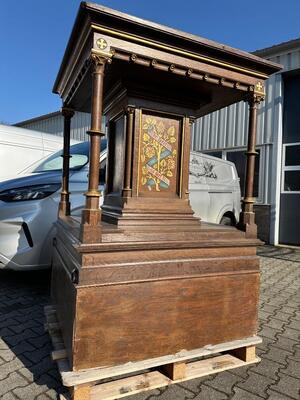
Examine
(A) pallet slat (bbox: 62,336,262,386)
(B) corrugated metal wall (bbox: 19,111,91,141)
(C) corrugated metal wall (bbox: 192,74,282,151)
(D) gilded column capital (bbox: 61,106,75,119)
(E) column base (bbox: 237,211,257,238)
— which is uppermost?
(B) corrugated metal wall (bbox: 19,111,91,141)

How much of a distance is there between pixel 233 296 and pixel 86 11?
2.20m

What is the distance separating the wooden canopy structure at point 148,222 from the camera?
7.32 feet

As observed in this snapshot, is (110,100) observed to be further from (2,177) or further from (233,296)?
(2,177)

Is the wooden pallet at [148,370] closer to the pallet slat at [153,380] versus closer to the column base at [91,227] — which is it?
the pallet slat at [153,380]

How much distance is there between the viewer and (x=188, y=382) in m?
2.45

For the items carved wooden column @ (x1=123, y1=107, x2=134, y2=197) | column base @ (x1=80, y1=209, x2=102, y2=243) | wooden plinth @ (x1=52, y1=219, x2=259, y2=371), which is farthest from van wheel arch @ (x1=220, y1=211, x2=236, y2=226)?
column base @ (x1=80, y1=209, x2=102, y2=243)

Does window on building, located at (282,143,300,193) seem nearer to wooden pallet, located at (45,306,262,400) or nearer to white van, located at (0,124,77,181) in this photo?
white van, located at (0,124,77,181)

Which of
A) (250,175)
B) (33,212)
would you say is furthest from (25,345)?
(250,175)

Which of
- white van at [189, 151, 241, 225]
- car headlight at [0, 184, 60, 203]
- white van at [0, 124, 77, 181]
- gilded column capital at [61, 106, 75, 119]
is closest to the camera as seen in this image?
gilded column capital at [61, 106, 75, 119]

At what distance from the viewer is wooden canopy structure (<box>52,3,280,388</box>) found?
7.32ft

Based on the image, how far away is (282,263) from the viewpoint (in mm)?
6922

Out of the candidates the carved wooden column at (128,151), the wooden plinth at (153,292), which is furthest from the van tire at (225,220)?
the carved wooden column at (128,151)

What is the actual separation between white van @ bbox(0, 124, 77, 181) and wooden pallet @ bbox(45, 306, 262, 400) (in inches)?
173

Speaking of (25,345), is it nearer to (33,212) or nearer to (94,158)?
(33,212)
